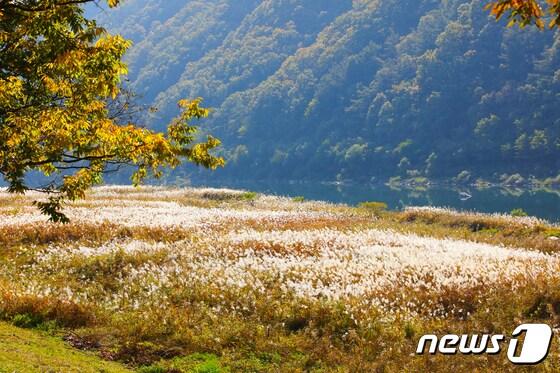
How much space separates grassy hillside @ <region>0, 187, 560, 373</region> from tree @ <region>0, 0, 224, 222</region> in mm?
3451

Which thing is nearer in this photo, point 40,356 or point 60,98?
point 40,356

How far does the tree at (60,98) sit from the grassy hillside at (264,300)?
11.3 feet

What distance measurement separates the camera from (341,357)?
1098 cm

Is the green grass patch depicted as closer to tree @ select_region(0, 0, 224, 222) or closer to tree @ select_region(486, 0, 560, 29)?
tree @ select_region(0, 0, 224, 222)

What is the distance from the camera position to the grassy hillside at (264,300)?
436 inches

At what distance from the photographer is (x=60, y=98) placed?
10.7m

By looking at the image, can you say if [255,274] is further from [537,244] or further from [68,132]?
[537,244]
